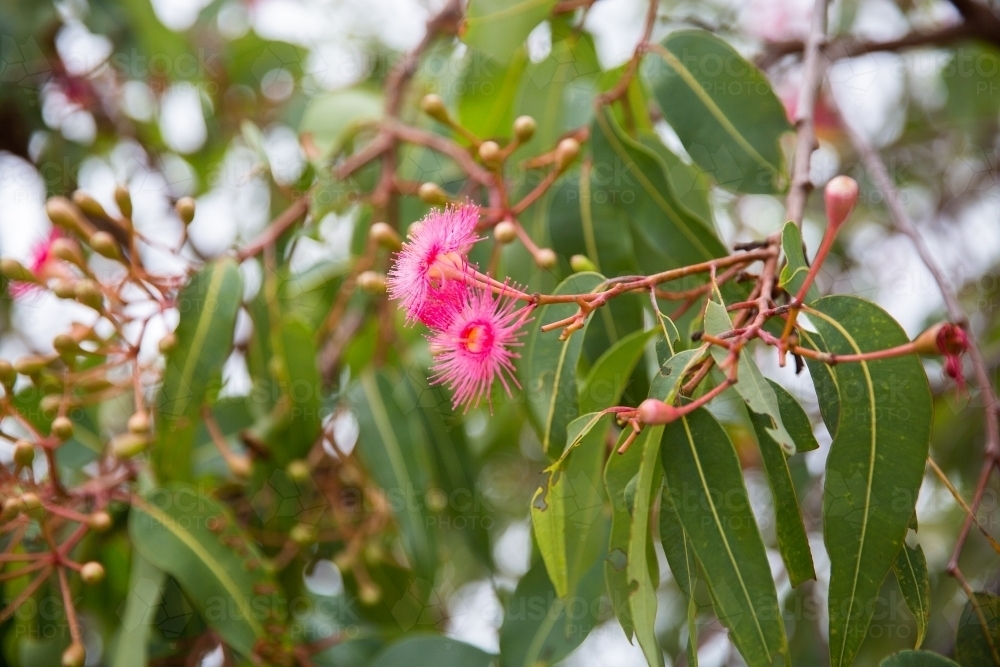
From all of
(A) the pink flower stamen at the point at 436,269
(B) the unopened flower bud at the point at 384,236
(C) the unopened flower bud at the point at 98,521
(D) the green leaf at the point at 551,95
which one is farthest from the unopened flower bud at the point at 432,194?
(C) the unopened flower bud at the point at 98,521

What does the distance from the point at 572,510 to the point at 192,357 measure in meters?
0.74

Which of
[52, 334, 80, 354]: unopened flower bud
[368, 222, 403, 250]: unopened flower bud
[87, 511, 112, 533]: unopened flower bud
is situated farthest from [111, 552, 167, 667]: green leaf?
[368, 222, 403, 250]: unopened flower bud

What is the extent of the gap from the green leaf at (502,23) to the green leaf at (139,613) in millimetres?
1030

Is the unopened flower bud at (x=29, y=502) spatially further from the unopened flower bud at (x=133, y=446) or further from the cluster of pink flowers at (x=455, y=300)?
the cluster of pink flowers at (x=455, y=300)

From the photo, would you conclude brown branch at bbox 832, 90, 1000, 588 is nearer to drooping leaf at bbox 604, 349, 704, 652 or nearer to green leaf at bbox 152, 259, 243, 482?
drooping leaf at bbox 604, 349, 704, 652

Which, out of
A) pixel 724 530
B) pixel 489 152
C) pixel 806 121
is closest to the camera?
pixel 724 530

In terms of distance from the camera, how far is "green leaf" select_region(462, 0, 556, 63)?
4.60ft

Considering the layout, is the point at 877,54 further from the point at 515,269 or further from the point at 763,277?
the point at 763,277

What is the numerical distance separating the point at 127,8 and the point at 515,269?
154 centimetres

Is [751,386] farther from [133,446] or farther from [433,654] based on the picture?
[133,446]

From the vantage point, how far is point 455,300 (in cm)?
93

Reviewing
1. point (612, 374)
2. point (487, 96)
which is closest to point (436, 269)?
point (612, 374)

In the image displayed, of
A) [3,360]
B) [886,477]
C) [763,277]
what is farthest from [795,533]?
[3,360]

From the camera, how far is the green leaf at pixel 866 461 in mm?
875
